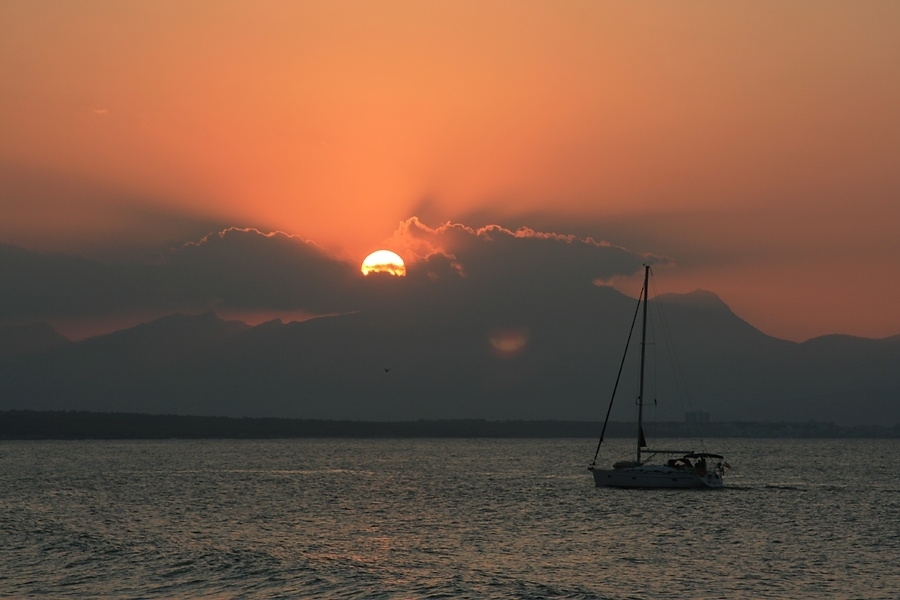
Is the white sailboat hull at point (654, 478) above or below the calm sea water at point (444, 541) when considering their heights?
above

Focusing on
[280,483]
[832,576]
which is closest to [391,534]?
[832,576]

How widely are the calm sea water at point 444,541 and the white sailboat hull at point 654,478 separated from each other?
1593 millimetres

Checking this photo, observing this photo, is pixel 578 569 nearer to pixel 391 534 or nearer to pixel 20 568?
pixel 391 534

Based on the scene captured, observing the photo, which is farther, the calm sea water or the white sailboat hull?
the white sailboat hull

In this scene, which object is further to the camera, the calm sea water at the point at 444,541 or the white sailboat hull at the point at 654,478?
the white sailboat hull at the point at 654,478

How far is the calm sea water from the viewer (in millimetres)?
54406

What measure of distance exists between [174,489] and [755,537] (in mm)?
70984

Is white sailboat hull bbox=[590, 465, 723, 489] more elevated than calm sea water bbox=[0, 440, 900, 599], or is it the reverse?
white sailboat hull bbox=[590, 465, 723, 489]

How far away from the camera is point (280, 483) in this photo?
454ft

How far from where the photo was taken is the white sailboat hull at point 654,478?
359ft

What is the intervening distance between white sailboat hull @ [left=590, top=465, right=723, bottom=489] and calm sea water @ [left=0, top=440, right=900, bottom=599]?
1.59 meters

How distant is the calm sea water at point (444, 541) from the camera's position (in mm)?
54406

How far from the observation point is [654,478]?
109 metres

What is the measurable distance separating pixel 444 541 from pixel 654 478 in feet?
138
